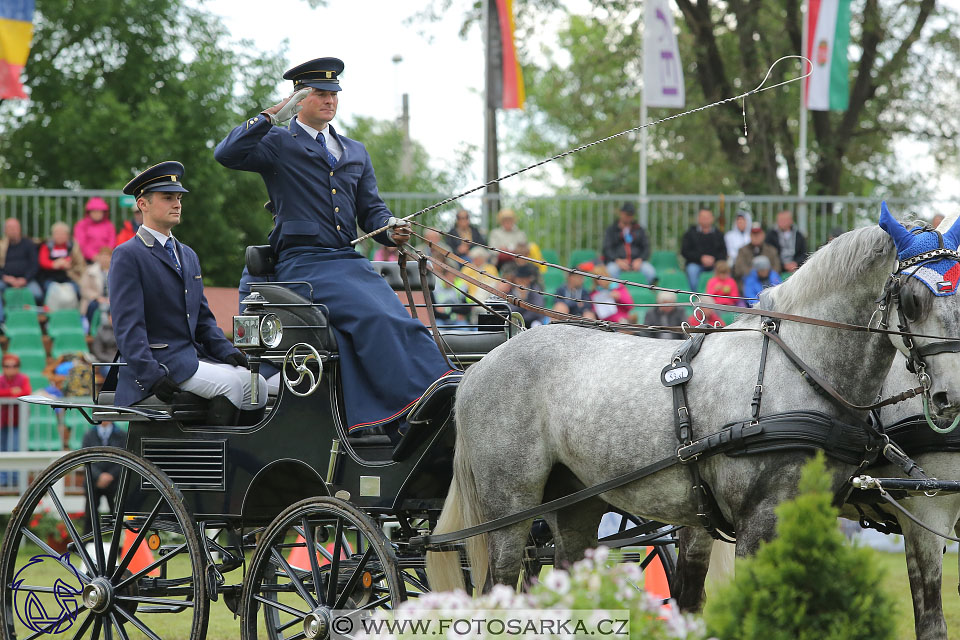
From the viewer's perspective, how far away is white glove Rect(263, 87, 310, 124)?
A: 17.4 ft

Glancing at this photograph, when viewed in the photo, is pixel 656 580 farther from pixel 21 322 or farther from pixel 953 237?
pixel 21 322

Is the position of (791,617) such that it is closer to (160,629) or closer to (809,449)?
(809,449)

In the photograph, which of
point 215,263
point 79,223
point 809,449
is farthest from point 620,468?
point 215,263

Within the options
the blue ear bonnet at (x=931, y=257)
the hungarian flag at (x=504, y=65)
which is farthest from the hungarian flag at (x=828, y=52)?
the blue ear bonnet at (x=931, y=257)

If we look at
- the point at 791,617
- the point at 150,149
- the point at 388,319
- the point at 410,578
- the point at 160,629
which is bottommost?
the point at 160,629

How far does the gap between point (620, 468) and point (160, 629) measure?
379cm

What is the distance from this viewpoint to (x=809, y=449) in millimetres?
3955

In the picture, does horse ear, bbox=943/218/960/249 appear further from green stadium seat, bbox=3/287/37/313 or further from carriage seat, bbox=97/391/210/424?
green stadium seat, bbox=3/287/37/313

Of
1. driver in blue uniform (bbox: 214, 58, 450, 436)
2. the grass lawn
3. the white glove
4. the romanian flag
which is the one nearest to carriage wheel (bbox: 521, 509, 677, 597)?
driver in blue uniform (bbox: 214, 58, 450, 436)

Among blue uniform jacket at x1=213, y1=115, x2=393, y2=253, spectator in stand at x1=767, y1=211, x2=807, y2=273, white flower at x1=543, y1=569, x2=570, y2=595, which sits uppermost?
blue uniform jacket at x1=213, y1=115, x2=393, y2=253

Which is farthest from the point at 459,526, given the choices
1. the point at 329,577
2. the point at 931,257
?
the point at 931,257

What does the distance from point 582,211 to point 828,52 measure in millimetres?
4717

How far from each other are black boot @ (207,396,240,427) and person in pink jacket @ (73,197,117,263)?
8.13m

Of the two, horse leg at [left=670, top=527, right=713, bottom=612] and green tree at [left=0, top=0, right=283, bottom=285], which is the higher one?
green tree at [left=0, top=0, right=283, bottom=285]
